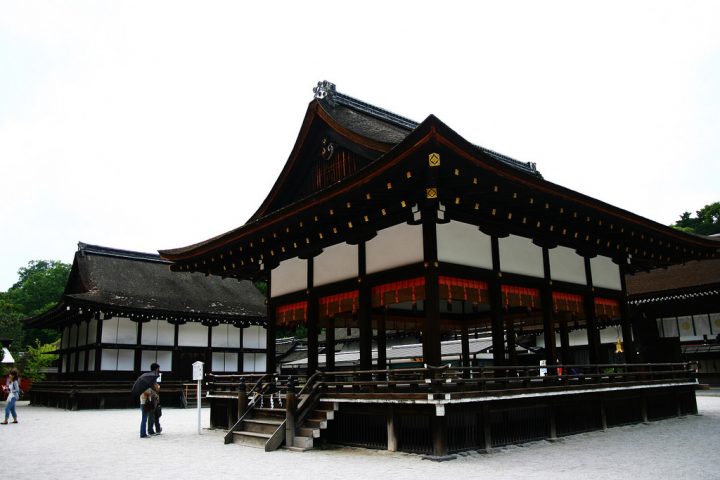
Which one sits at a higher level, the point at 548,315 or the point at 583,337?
the point at 548,315

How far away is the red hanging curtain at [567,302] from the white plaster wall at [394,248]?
17.0ft

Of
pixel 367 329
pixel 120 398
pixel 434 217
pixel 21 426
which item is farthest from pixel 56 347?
pixel 434 217

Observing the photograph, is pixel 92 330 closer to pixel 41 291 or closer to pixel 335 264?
pixel 335 264

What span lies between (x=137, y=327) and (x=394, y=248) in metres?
22.6

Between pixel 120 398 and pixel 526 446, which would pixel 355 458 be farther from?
pixel 120 398

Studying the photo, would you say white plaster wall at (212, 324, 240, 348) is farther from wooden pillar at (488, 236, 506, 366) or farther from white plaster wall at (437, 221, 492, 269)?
white plaster wall at (437, 221, 492, 269)

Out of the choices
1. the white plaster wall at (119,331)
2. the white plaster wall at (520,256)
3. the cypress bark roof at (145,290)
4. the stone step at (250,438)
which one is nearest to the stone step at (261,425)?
the stone step at (250,438)

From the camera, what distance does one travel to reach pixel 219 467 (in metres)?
9.73

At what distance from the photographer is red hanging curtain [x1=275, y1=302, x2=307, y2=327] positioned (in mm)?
15824

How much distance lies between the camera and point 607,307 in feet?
55.8

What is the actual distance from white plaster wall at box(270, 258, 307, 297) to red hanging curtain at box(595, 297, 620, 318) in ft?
29.3

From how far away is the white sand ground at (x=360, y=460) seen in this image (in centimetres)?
877

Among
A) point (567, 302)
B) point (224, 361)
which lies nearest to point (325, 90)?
point (567, 302)

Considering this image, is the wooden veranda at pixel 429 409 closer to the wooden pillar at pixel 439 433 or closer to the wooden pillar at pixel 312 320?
the wooden pillar at pixel 439 433
